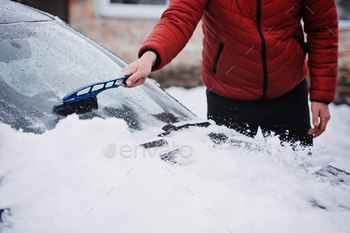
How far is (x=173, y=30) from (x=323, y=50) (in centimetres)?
80

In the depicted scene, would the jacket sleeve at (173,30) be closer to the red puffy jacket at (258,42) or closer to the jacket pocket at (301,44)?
the red puffy jacket at (258,42)

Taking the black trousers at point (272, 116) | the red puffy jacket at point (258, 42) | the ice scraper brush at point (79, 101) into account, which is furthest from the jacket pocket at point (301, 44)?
the ice scraper brush at point (79, 101)

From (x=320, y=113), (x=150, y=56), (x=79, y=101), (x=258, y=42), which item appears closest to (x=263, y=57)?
(x=258, y=42)

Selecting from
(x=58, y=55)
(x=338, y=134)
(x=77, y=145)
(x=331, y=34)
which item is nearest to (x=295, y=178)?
(x=77, y=145)

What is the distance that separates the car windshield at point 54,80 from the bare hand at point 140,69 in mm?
223

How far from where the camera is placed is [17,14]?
147cm

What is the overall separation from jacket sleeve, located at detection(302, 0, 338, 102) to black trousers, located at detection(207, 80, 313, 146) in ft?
0.35

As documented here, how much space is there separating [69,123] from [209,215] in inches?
23.7

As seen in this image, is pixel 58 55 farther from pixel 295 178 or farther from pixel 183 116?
pixel 295 178

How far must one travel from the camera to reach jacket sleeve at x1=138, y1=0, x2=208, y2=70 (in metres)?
1.21

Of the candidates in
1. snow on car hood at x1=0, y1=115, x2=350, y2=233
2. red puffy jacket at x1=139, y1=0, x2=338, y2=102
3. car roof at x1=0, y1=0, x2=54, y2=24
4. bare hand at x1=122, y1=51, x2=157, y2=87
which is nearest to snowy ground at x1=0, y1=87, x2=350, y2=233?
snow on car hood at x1=0, y1=115, x2=350, y2=233

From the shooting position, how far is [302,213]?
0.89 metres

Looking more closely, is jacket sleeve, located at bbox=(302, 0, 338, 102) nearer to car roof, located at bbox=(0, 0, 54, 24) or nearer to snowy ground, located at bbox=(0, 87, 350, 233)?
snowy ground, located at bbox=(0, 87, 350, 233)

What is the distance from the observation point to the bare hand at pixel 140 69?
109 centimetres
